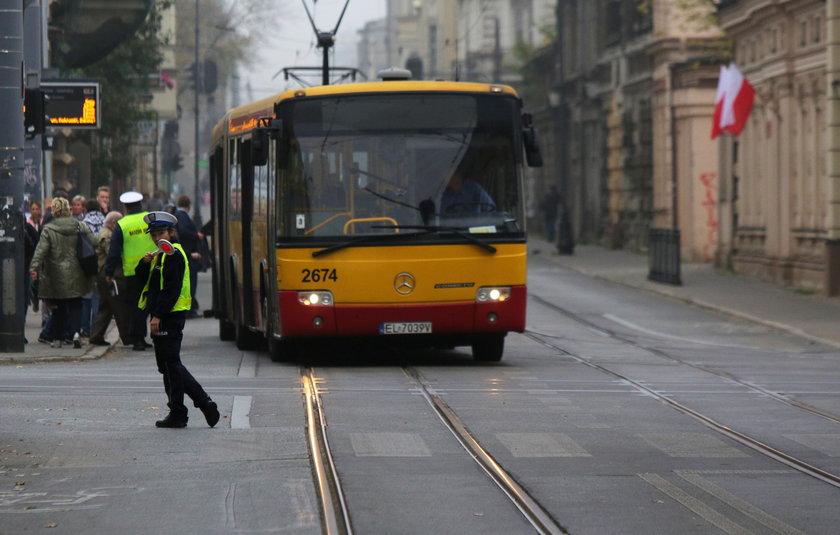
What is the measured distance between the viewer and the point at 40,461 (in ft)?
33.6

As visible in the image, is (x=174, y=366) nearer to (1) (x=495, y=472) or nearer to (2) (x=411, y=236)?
(1) (x=495, y=472)

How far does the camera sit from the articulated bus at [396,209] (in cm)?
1627

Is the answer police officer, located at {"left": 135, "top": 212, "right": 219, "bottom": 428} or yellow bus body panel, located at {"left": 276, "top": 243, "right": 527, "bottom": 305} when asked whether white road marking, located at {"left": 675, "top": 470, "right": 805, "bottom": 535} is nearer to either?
police officer, located at {"left": 135, "top": 212, "right": 219, "bottom": 428}

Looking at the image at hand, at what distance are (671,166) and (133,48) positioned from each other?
13708 mm

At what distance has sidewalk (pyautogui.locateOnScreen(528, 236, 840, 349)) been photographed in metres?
24.1

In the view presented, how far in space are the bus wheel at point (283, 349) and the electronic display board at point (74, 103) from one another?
273 inches

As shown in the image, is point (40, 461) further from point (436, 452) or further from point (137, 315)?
point (137, 315)

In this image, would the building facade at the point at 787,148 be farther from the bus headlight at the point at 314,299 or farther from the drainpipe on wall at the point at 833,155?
the bus headlight at the point at 314,299

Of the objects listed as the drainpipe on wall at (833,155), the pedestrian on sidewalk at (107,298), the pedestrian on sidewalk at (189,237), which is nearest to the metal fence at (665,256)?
the drainpipe on wall at (833,155)

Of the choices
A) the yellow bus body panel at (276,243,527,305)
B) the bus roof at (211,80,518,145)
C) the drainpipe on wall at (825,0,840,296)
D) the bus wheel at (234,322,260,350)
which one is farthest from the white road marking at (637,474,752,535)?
the drainpipe on wall at (825,0,840,296)

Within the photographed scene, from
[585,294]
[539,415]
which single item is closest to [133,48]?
[585,294]

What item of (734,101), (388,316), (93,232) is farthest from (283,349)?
(734,101)

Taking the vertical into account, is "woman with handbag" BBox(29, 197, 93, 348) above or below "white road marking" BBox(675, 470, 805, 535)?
above

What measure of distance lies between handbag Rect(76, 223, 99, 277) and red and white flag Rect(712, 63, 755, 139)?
18.2 m
